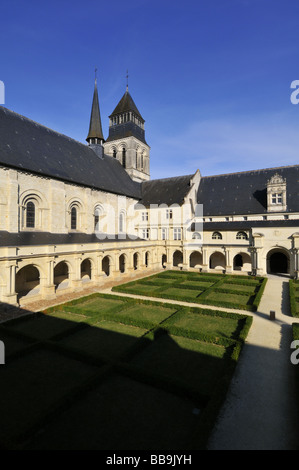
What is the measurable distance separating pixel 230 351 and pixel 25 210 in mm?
20914

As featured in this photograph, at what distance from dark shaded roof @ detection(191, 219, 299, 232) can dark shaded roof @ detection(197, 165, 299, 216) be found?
5.83 feet

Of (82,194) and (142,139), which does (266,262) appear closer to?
(82,194)

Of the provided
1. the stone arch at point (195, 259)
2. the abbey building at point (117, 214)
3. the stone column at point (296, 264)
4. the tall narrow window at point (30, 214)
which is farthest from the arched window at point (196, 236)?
the tall narrow window at point (30, 214)

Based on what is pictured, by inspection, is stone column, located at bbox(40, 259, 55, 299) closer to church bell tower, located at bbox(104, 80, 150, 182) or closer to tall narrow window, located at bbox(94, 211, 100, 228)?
tall narrow window, located at bbox(94, 211, 100, 228)

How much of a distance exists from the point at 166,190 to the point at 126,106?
18121mm

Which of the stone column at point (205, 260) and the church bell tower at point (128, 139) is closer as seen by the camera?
the stone column at point (205, 260)

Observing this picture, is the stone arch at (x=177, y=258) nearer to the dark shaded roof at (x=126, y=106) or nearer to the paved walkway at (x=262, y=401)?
the paved walkway at (x=262, y=401)

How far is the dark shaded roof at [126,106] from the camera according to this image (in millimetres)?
45125

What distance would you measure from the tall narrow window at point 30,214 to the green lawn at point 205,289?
10.2 metres

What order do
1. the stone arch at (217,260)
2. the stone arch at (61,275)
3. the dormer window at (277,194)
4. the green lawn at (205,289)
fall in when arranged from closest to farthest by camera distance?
1. the green lawn at (205,289)
2. the stone arch at (61,275)
3. the dormer window at (277,194)
4. the stone arch at (217,260)

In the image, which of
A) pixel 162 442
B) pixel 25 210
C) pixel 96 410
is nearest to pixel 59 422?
pixel 96 410

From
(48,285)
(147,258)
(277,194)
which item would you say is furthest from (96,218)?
(277,194)

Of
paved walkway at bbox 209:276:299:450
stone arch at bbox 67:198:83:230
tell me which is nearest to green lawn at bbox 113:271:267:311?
paved walkway at bbox 209:276:299:450

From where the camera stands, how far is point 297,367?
1027 centimetres
